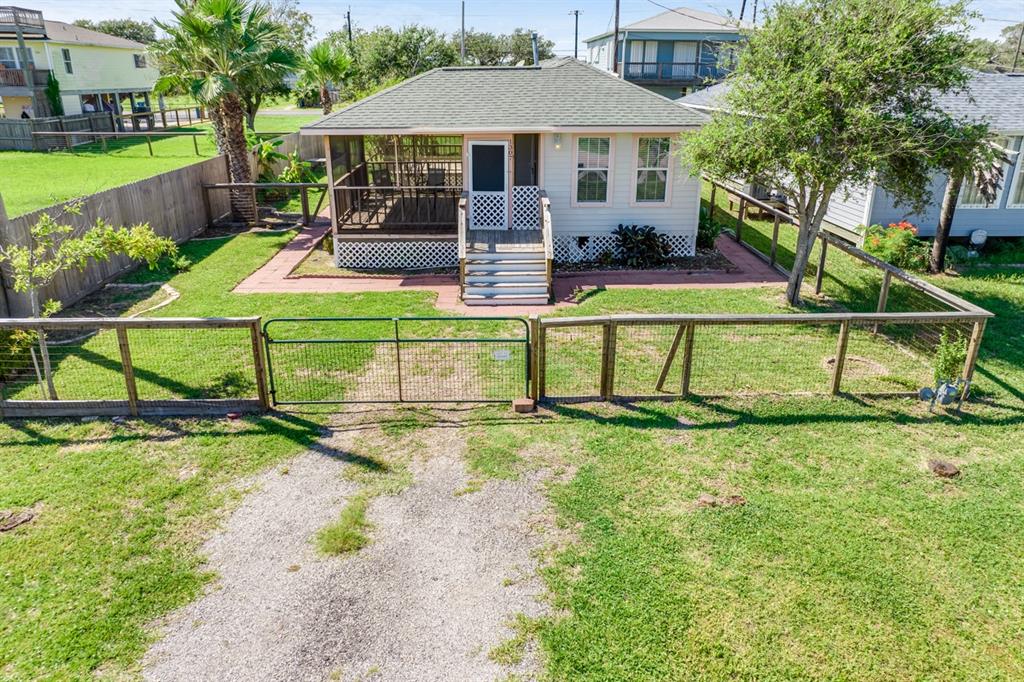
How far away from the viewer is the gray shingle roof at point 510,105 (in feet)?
50.0

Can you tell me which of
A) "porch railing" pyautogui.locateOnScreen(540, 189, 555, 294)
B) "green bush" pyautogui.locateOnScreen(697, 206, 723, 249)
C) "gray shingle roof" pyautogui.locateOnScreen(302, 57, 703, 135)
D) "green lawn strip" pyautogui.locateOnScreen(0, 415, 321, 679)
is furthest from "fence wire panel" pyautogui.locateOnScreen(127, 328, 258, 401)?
"green bush" pyautogui.locateOnScreen(697, 206, 723, 249)

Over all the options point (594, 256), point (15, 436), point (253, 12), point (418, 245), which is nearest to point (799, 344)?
point (594, 256)

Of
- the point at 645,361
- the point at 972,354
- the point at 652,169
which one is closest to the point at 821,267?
the point at 652,169

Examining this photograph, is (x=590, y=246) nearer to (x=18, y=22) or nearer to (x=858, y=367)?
(x=858, y=367)

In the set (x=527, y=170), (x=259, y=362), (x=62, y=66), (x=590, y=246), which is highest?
(x=62, y=66)

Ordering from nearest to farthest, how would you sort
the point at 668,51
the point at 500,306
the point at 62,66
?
the point at 500,306 → the point at 62,66 → the point at 668,51

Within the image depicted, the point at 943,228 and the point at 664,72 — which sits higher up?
the point at 664,72

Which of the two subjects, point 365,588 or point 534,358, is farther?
point 534,358

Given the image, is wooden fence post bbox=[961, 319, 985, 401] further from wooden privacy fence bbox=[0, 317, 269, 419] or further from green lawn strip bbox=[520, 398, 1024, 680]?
wooden privacy fence bbox=[0, 317, 269, 419]

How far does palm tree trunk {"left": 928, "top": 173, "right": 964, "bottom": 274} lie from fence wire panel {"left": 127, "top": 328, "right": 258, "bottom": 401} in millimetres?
14218

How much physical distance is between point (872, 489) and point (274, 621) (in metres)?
5.85

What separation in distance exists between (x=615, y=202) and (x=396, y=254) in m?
5.37

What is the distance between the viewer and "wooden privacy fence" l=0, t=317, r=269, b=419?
8.16 m

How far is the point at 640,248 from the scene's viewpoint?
52.5ft
